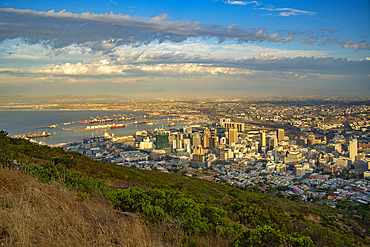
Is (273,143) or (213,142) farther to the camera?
(213,142)

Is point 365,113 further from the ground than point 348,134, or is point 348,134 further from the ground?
point 365,113

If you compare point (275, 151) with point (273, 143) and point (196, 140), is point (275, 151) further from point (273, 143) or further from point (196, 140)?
point (196, 140)

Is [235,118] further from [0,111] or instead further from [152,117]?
[0,111]

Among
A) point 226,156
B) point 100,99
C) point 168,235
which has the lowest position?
point 226,156

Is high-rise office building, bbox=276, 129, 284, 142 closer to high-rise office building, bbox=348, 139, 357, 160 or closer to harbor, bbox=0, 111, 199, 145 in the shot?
high-rise office building, bbox=348, 139, 357, 160

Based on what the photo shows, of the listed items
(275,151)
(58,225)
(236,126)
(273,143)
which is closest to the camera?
(58,225)

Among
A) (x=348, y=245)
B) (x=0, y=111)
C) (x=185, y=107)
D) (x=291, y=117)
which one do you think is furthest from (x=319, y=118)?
(x=0, y=111)

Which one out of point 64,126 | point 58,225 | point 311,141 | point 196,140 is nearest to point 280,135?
point 311,141
